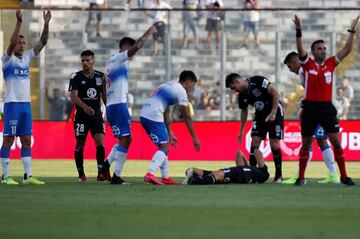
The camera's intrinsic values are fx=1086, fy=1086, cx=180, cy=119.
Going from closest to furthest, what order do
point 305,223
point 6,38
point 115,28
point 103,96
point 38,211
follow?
point 305,223 → point 38,211 → point 103,96 → point 6,38 → point 115,28

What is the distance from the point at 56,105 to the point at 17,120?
44.8 feet

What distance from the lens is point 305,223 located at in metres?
11.7

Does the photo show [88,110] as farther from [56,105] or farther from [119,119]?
[56,105]

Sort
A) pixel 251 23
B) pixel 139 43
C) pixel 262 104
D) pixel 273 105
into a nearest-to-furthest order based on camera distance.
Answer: pixel 139 43 < pixel 273 105 < pixel 262 104 < pixel 251 23

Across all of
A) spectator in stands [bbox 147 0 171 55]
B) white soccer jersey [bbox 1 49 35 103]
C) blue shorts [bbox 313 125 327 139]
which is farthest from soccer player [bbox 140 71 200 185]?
spectator in stands [bbox 147 0 171 55]

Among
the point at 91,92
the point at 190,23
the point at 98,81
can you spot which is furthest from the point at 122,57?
the point at 190,23

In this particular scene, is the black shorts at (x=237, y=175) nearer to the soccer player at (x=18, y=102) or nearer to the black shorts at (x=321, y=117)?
the black shorts at (x=321, y=117)

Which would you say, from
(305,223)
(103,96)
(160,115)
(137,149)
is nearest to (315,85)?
(160,115)

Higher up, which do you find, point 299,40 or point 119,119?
point 299,40

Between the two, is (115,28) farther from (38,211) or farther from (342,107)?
(38,211)

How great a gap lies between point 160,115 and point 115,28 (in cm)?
1552

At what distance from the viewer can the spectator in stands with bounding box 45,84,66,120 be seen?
105 ft

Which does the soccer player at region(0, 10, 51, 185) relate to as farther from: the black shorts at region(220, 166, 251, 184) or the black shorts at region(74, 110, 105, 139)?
the black shorts at region(220, 166, 251, 184)

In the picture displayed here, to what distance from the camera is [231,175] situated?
719 inches
